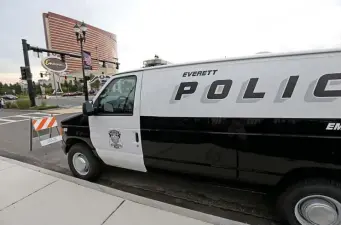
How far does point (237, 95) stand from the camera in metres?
2.23

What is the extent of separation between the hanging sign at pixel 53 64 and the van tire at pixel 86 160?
1971 cm

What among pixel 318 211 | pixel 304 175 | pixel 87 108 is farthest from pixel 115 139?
pixel 318 211

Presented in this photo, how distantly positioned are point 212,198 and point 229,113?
1.52 meters

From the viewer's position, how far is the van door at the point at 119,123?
296 cm

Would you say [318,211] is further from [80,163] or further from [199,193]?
[80,163]

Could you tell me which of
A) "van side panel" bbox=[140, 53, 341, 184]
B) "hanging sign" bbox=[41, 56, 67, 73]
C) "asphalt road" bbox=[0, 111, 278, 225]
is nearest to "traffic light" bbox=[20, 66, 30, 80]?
"hanging sign" bbox=[41, 56, 67, 73]

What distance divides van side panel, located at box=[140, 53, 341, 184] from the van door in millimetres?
181

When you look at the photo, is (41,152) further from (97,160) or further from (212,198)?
(212,198)

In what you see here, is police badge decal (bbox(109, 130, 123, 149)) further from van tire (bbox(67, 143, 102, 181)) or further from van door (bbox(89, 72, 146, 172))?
van tire (bbox(67, 143, 102, 181))

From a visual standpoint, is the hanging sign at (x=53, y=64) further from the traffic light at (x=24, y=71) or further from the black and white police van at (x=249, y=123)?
the black and white police van at (x=249, y=123)

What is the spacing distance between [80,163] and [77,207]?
1138 millimetres

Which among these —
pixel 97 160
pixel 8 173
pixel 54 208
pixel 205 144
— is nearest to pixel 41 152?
pixel 8 173

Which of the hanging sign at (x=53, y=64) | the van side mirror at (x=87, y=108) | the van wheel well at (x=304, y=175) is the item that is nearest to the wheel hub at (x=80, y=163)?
the van side mirror at (x=87, y=108)

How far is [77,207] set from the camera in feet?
9.14
